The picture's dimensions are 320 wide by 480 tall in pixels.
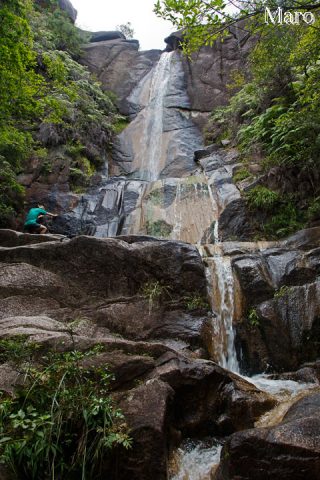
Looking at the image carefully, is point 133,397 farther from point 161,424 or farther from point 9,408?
point 9,408

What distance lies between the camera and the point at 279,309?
7.37 metres

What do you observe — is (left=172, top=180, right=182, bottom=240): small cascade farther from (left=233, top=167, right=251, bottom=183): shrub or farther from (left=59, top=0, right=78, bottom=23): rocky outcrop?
(left=59, top=0, right=78, bottom=23): rocky outcrop

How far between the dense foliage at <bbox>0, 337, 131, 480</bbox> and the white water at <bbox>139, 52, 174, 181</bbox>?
578 inches

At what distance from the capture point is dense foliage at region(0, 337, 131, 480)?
321cm

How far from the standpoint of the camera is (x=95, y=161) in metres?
17.8

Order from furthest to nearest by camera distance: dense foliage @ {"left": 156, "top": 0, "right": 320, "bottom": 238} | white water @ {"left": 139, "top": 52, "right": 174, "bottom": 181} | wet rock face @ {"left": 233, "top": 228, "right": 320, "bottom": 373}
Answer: white water @ {"left": 139, "top": 52, "right": 174, "bottom": 181} → dense foliage @ {"left": 156, "top": 0, "right": 320, "bottom": 238} → wet rock face @ {"left": 233, "top": 228, "right": 320, "bottom": 373}

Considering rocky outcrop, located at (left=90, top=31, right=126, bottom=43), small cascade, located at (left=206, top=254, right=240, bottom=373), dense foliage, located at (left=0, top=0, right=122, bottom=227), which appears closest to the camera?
small cascade, located at (left=206, top=254, right=240, bottom=373)

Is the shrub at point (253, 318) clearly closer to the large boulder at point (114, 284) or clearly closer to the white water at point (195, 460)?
the large boulder at point (114, 284)

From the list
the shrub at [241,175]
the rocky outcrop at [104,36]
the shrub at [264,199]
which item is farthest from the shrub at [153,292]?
the rocky outcrop at [104,36]

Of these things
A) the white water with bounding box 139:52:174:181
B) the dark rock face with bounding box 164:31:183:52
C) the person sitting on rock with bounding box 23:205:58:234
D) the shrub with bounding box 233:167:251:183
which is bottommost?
the person sitting on rock with bounding box 23:205:58:234

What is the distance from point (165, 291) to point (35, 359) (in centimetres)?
383

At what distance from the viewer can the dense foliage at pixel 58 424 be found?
10.5ft

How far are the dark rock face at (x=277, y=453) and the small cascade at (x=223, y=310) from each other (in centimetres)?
345

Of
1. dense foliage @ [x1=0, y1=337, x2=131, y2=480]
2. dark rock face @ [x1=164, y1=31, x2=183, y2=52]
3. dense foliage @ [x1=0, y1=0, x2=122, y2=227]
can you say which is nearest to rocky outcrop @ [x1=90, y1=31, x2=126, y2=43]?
dense foliage @ [x1=0, y1=0, x2=122, y2=227]
